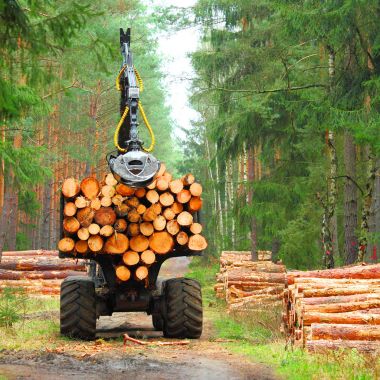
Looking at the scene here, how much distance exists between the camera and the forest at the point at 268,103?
42.9ft

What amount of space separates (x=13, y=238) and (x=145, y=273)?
Result: 67.8 feet

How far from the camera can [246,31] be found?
23828 millimetres

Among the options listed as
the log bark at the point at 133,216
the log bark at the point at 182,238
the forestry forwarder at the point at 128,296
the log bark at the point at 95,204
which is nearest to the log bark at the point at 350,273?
the forestry forwarder at the point at 128,296

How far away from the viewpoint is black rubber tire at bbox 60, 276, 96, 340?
11.1 meters

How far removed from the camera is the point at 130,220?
10891 mm

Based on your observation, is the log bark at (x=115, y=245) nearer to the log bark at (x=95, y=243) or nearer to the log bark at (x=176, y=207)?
the log bark at (x=95, y=243)

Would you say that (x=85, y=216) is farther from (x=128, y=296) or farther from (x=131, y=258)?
(x=128, y=296)

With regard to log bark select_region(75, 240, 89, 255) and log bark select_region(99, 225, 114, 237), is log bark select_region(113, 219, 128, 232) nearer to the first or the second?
log bark select_region(99, 225, 114, 237)

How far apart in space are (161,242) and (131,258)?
0.53m

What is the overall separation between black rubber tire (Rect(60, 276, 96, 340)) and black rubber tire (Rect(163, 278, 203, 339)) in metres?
1.22

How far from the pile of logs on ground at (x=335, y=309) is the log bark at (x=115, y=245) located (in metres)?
2.85

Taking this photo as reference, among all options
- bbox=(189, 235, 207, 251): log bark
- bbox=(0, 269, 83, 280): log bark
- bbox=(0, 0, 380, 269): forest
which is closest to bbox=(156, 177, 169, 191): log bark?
bbox=(189, 235, 207, 251): log bark

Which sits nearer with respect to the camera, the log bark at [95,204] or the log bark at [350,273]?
the log bark at [95,204]

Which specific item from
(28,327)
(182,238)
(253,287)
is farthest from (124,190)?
(253,287)
